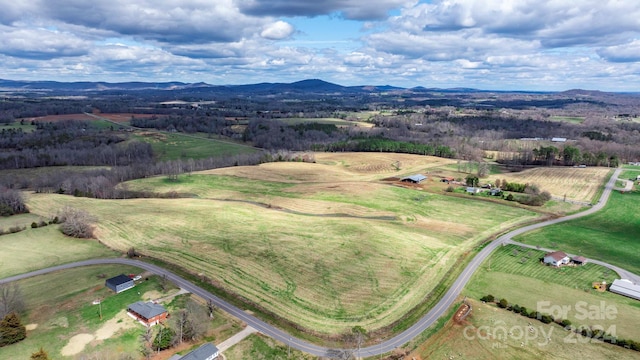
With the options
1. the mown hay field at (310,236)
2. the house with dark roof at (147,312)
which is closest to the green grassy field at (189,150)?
the mown hay field at (310,236)

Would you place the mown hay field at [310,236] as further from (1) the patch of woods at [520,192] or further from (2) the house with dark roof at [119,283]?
(2) the house with dark roof at [119,283]

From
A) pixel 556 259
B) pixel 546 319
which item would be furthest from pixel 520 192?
pixel 546 319

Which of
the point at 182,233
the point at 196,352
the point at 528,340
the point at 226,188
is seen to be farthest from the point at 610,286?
the point at 226,188

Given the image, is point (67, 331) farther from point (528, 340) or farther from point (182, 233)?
point (528, 340)

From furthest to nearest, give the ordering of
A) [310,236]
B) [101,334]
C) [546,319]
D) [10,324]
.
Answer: [310,236] < [546,319] < [101,334] < [10,324]

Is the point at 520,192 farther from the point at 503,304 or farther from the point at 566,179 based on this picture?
→ the point at 503,304
